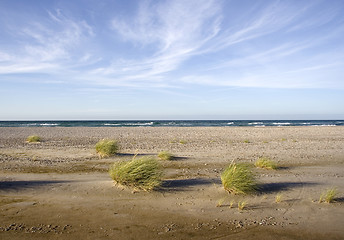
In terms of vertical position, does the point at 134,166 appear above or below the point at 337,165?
above

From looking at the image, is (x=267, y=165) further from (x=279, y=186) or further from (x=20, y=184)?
(x=20, y=184)

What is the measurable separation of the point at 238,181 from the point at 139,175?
9.46ft

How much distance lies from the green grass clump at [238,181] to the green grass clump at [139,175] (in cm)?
204

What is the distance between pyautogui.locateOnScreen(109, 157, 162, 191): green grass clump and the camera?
7.80 meters

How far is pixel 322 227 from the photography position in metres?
5.79

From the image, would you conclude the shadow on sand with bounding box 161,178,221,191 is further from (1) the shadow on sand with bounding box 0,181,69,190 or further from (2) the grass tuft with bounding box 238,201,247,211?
(1) the shadow on sand with bounding box 0,181,69,190

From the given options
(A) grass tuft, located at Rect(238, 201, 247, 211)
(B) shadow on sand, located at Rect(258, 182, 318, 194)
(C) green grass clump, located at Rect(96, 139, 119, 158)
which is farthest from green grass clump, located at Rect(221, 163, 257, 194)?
(C) green grass clump, located at Rect(96, 139, 119, 158)

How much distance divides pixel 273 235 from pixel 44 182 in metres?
6.95

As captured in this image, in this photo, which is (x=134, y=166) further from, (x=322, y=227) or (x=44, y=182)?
(x=322, y=227)

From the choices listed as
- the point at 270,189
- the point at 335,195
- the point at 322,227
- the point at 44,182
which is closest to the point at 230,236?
the point at 322,227

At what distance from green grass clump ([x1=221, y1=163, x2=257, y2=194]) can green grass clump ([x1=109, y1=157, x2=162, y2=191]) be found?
2042 mm

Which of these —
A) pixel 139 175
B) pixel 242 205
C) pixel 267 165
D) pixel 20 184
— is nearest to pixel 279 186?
pixel 242 205

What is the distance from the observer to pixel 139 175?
781cm

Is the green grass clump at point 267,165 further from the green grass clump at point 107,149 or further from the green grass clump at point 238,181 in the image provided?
the green grass clump at point 107,149
